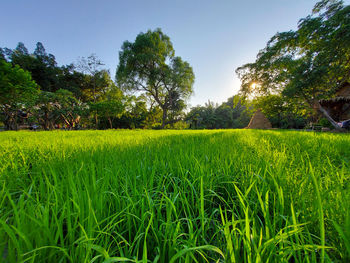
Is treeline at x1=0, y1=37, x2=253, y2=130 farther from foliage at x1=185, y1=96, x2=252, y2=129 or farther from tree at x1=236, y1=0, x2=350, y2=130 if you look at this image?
tree at x1=236, y1=0, x2=350, y2=130

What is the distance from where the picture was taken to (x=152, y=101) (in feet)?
64.2

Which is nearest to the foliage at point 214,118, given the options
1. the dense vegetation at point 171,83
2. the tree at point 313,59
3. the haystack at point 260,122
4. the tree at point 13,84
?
the dense vegetation at point 171,83

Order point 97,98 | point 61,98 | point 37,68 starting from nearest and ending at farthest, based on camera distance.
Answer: point 61,98
point 37,68
point 97,98

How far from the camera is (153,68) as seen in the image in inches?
655

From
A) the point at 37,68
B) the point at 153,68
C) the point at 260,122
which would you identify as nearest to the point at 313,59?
the point at 260,122

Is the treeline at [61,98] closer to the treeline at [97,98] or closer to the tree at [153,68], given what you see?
the treeline at [97,98]

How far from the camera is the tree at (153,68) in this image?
1573cm

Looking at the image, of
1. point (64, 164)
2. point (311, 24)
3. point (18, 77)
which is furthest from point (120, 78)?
point (64, 164)

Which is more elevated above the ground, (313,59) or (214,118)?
(313,59)

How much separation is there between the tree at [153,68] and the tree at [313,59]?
30.7 ft

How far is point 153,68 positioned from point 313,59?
14523 mm

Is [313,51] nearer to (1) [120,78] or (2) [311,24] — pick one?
(2) [311,24]

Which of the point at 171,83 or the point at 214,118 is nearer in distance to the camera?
the point at 171,83

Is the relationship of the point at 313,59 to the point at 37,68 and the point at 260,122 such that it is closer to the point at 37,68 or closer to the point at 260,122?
the point at 260,122
